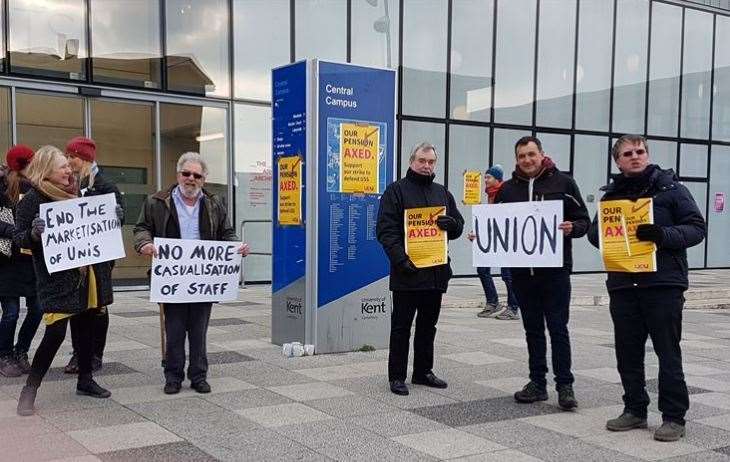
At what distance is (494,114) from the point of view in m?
17.7

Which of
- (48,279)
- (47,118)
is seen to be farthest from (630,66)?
(48,279)

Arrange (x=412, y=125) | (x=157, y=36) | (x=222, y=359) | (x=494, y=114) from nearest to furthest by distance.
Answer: (x=222, y=359), (x=157, y=36), (x=412, y=125), (x=494, y=114)

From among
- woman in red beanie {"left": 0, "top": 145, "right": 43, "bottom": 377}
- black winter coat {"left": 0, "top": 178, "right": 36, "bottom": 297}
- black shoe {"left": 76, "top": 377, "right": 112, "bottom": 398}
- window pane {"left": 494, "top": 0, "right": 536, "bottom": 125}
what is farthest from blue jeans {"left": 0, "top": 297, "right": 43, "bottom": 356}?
window pane {"left": 494, "top": 0, "right": 536, "bottom": 125}

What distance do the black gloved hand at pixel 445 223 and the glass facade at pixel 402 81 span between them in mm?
9033

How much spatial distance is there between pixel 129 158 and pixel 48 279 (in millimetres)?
9158

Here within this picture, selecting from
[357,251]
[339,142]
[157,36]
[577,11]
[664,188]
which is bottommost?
[357,251]

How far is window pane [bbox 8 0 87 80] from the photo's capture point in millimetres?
12391

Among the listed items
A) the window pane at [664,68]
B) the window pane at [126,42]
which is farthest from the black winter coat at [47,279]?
the window pane at [664,68]

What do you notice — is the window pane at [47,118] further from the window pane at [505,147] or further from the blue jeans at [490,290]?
the window pane at [505,147]

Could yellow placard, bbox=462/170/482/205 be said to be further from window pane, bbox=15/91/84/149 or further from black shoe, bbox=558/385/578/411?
black shoe, bbox=558/385/578/411

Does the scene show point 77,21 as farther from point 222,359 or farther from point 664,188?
point 664,188

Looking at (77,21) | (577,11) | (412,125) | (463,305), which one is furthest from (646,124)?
(77,21)

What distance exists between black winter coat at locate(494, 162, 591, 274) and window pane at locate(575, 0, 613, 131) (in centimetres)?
1404

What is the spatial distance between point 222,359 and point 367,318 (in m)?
1.52
